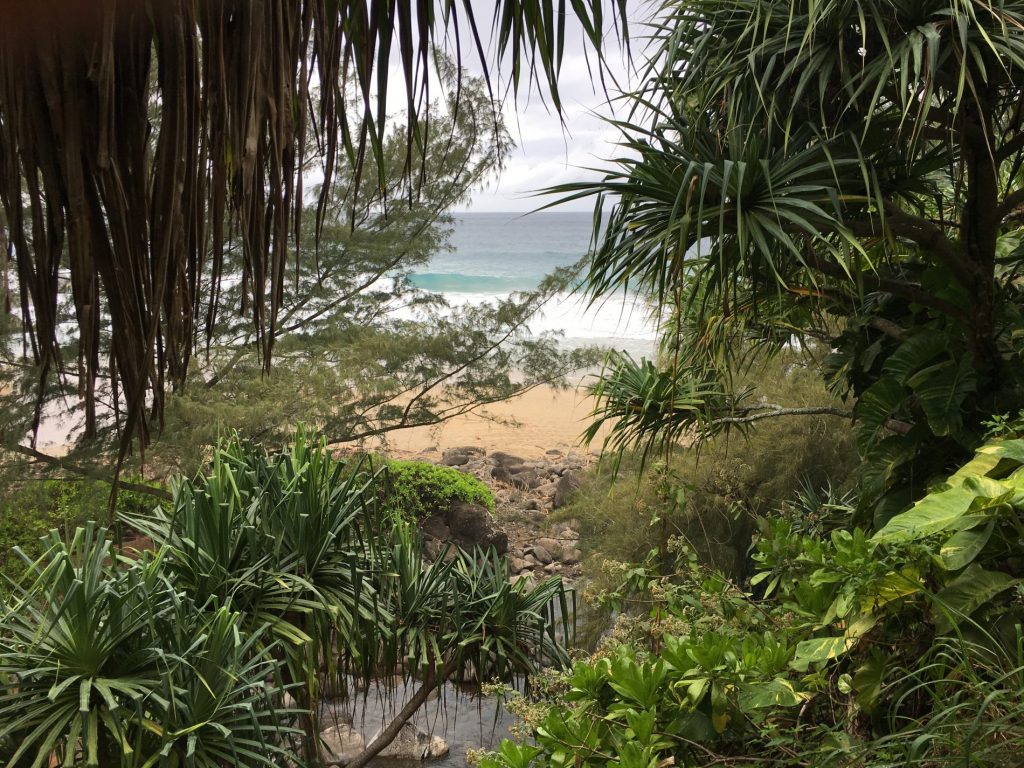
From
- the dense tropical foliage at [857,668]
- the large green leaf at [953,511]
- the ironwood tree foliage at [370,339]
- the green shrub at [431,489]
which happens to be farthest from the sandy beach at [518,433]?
the large green leaf at [953,511]

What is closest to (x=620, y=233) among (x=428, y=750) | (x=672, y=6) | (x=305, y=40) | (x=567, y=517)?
(x=672, y=6)

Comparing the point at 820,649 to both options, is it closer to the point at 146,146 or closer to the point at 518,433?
the point at 146,146

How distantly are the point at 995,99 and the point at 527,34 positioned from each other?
242 cm

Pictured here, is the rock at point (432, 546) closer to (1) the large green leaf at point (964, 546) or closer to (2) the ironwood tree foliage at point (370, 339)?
(2) the ironwood tree foliage at point (370, 339)

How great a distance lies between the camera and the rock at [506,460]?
41.9ft

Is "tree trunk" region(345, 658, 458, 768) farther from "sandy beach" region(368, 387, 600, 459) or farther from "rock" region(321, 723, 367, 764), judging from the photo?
"sandy beach" region(368, 387, 600, 459)

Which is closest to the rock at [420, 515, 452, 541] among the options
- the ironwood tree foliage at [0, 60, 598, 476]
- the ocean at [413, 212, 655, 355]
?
the ironwood tree foliage at [0, 60, 598, 476]

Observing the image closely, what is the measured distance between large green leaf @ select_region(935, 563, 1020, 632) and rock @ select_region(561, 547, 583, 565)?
8.63 meters

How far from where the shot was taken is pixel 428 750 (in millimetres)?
5613

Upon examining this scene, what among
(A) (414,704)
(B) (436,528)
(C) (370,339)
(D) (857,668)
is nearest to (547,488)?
(B) (436,528)

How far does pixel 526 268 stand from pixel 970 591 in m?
30.3

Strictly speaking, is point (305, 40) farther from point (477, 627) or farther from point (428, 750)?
point (428, 750)

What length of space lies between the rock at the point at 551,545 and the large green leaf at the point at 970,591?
8.93 meters

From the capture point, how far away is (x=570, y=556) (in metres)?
9.96
